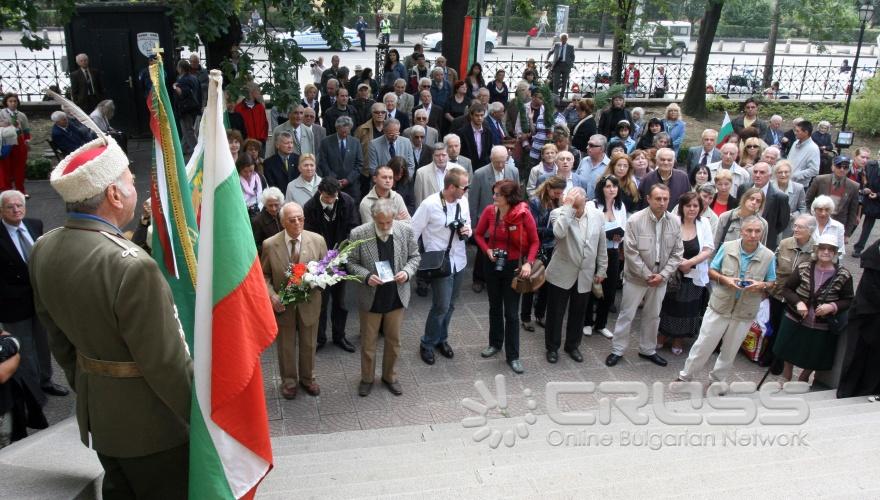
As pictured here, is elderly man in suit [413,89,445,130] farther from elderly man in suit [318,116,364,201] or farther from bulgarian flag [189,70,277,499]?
bulgarian flag [189,70,277,499]

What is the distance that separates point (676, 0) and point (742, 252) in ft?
77.5

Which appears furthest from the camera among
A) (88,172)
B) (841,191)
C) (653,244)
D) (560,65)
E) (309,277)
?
(560,65)

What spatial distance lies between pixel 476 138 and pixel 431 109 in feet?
7.16

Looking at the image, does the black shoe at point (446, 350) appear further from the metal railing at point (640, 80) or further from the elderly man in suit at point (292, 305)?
the metal railing at point (640, 80)

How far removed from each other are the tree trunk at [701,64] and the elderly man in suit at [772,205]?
39.0ft

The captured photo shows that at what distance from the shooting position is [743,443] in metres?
4.77

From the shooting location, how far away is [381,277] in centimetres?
631

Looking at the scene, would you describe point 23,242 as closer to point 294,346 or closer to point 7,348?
point 7,348

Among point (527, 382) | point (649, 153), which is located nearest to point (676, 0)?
point (649, 153)

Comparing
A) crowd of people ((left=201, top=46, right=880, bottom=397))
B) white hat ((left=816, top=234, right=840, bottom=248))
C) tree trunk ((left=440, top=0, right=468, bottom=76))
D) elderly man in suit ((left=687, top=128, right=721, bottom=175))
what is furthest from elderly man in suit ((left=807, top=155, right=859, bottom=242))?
tree trunk ((left=440, top=0, right=468, bottom=76))

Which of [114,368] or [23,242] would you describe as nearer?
[114,368]

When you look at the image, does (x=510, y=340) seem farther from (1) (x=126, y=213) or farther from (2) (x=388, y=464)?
(1) (x=126, y=213)

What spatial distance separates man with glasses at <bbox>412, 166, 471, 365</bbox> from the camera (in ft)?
23.1

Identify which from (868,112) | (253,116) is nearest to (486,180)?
(253,116)
